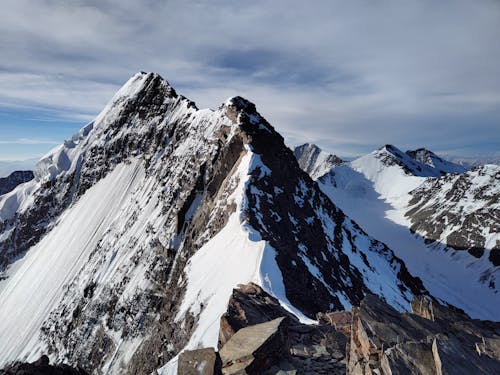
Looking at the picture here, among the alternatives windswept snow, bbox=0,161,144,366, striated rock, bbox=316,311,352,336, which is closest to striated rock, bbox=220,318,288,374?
striated rock, bbox=316,311,352,336

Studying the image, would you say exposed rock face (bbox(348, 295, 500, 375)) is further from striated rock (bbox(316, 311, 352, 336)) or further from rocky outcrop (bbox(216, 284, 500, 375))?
striated rock (bbox(316, 311, 352, 336))

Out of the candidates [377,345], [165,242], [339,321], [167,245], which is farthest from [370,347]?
[165,242]

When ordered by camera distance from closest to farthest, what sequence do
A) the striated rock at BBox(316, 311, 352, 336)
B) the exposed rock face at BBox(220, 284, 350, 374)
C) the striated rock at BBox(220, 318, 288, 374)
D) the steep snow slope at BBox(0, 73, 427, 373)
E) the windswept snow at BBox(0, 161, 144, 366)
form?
the striated rock at BBox(220, 318, 288, 374) < the exposed rock face at BBox(220, 284, 350, 374) < the striated rock at BBox(316, 311, 352, 336) < the steep snow slope at BBox(0, 73, 427, 373) < the windswept snow at BBox(0, 161, 144, 366)

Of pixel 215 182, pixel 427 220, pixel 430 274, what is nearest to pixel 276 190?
pixel 215 182

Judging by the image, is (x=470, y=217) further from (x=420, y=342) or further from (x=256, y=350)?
→ (x=256, y=350)

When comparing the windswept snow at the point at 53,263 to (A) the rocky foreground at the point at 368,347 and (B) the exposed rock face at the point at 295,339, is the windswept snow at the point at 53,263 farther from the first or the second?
(A) the rocky foreground at the point at 368,347

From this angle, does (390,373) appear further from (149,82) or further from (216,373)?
(149,82)

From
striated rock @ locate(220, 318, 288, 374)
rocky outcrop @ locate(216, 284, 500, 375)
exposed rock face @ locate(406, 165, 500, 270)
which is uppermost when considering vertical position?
exposed rock face @ locate(406, 165, 500, 270)
